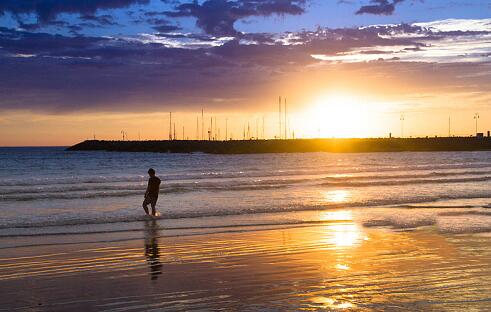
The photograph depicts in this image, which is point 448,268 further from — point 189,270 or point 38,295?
point 38,295

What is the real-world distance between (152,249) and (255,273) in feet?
11.7

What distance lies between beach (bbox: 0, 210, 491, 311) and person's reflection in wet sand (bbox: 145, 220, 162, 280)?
25 mm

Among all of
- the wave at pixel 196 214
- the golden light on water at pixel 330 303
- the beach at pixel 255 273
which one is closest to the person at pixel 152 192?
the wave at pixel 196 214

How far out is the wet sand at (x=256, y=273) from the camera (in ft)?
26.8

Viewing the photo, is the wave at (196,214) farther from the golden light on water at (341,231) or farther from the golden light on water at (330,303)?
the golden light on water at (330,303)

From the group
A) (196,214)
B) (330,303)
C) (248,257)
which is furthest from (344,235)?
(330,303)

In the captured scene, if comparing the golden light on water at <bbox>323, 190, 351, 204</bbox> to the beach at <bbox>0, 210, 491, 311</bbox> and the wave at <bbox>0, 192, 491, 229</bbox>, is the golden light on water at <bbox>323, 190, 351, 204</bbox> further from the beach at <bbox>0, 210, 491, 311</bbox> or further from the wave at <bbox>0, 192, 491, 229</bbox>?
the beach at <bbox>0, 210, 491, 311</bbox>

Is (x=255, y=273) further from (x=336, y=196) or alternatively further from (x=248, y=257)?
(x=336, y=196)

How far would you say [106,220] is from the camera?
1856 cm

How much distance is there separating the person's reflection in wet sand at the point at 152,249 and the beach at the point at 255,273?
2cm

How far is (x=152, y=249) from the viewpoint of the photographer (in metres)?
12.8

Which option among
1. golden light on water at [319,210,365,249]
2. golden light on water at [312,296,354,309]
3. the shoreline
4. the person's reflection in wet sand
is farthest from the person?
the shoreline

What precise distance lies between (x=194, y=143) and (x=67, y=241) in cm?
13128

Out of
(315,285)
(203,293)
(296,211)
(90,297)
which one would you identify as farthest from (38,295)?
(296,211)
